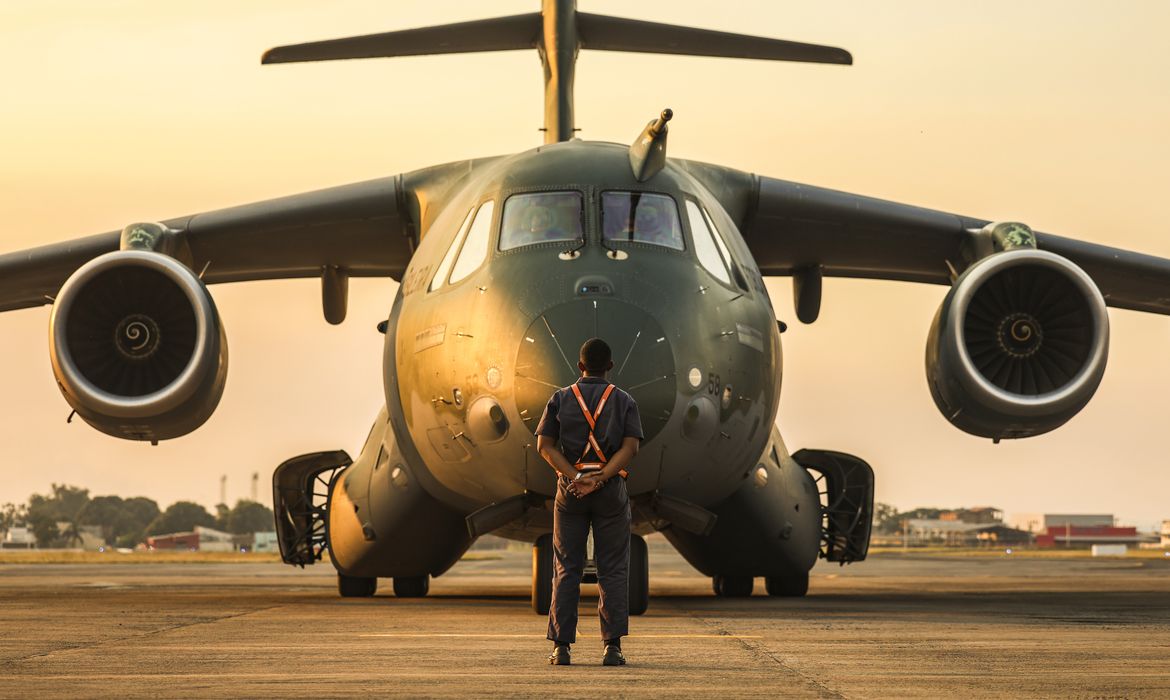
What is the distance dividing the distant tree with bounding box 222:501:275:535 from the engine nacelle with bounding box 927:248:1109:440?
Answer: 99.8m

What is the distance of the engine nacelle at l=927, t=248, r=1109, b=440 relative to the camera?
12703 mm

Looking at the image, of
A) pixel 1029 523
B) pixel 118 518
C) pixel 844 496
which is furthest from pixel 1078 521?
pixel 844 496

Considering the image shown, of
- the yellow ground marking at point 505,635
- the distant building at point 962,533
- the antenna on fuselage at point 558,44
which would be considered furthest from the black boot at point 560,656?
the distant building at point 962,533

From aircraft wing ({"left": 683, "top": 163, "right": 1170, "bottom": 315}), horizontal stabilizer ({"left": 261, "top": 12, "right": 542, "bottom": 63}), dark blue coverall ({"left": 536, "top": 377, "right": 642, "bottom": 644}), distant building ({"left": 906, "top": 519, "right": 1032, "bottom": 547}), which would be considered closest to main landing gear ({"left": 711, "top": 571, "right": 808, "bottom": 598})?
aircraft wing ({"left": 683, "top": 163, "right": 1170, "bottom": 315})

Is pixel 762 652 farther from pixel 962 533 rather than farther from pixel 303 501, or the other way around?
pixel 962 533

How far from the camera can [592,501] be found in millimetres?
7668

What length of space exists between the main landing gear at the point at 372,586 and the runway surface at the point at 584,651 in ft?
8.36

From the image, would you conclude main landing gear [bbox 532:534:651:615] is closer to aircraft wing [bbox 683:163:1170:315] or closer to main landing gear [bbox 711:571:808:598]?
aircraft wing [bbox 683:163:1170:315]

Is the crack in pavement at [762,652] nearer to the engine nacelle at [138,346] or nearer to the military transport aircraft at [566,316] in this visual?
the military transport aircraft at [566,316]

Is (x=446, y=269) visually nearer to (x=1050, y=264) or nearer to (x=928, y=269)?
(x=1050, y=264)

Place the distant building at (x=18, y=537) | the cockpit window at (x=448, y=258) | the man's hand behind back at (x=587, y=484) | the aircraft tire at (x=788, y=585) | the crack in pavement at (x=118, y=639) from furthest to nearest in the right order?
the distant building at (x=18, y=537), the aircraft tire at (x=788, y=585), the cockpit window at (x=448, y=258), the man's hand behind back at (x=587, y=484), the crack in pavement at (x=118, y=639)

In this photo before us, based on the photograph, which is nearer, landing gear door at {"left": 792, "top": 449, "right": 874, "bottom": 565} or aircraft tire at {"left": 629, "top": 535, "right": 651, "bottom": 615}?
aircraft tire at {"left": 629, "top": 535, "right": 651, "bottom": 615}

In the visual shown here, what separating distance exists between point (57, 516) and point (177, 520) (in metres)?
11.0

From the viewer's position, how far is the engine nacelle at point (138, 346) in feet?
41.8
